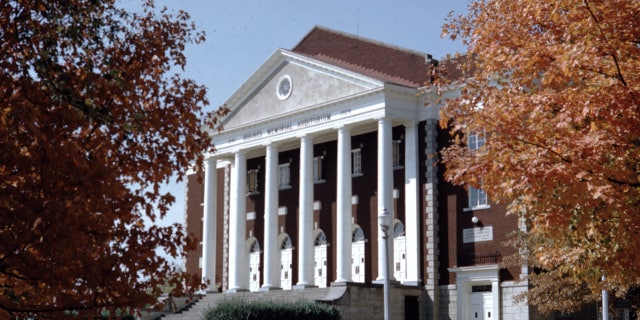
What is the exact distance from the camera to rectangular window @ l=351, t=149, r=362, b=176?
46.7 m

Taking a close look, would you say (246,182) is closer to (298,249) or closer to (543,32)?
(298,249)

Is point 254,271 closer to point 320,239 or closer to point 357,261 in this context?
point 320,239

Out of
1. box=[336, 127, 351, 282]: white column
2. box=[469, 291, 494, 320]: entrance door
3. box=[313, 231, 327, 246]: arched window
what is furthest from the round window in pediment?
box=[469, 291, 494, 320]: entrance door

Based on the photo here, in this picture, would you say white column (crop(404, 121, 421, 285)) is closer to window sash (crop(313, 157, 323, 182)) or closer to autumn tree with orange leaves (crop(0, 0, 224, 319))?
window sash (crop(313, 157, 323, 182))

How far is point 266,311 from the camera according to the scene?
35.8 m

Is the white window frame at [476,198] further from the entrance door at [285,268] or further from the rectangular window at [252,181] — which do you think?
the rectangular window at [252,181]

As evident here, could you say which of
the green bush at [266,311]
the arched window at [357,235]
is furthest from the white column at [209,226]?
the green bush at [266,311]

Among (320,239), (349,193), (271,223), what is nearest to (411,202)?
(349,193)

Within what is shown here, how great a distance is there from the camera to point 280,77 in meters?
49.2

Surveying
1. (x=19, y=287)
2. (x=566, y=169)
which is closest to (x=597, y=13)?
(x=566, y=169)

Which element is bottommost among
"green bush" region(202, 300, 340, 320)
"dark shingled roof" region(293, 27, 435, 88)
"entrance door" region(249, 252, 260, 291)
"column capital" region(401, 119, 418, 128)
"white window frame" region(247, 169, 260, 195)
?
"green bush" region(202, 300, 340, 320)

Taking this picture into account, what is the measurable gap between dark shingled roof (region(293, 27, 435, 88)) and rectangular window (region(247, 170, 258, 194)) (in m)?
7.03

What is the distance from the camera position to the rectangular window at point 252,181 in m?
52.9

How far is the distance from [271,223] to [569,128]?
33548mm
